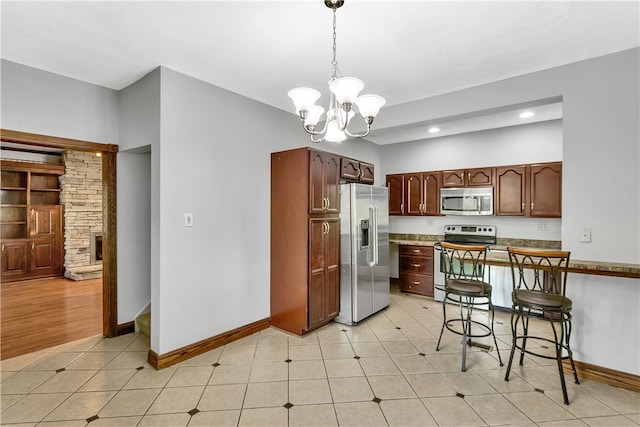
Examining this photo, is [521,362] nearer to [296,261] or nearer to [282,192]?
[296,261]

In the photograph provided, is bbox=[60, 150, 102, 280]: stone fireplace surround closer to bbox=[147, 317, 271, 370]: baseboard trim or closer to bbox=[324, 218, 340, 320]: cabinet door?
bbox=[147, 317, 271, 370]: baseboard trim

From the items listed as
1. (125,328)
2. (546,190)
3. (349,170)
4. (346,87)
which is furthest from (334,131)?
(546,190)

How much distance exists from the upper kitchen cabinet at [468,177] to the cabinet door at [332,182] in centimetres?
236

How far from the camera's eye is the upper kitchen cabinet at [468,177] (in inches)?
190

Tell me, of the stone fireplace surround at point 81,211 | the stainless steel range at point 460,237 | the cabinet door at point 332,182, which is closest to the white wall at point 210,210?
the cabinet door at point 332,182

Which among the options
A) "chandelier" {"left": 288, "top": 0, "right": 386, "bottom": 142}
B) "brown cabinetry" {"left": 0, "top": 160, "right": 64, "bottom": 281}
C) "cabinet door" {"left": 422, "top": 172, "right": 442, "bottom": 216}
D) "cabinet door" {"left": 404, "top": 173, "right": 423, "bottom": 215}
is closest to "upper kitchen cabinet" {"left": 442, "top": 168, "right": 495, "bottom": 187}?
"cabinet door" {"left": 422, "top": 172, "right": 442, "bottom": 216}

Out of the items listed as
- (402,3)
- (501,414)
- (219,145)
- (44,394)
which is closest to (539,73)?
(402,3)

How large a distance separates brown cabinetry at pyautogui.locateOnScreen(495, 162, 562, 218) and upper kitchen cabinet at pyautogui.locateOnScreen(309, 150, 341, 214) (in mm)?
2666

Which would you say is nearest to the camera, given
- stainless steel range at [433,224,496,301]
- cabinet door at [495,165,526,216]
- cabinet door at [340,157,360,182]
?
cabinet door at [340,157,360,182]

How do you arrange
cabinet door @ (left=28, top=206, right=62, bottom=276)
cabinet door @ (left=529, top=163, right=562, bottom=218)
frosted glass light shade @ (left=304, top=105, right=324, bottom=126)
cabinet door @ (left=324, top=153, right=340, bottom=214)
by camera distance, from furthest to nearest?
cabinet door @ (left=28, top=206, right=62, bottom=276) → cabinet door @ (left=529, top=163, right=562, bottom=218) → cabinet door @ (left=324, top=153, right=340, bottom=214) → frosted glass light shade @ (left=304, top=105, right=324, bottom=126)

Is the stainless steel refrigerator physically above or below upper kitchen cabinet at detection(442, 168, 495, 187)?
below

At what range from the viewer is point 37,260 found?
613 cm

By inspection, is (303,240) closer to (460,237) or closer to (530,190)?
(460,237)

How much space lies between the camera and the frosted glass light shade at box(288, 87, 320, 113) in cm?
202
